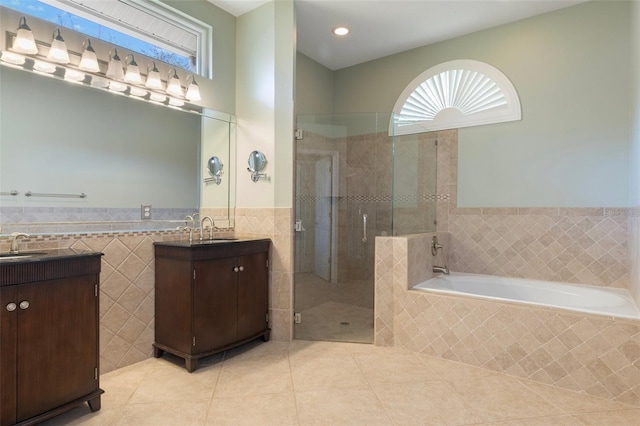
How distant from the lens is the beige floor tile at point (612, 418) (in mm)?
1755

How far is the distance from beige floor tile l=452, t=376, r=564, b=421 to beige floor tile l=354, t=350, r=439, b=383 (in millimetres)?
236

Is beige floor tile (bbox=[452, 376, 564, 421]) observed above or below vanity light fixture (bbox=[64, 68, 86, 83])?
below

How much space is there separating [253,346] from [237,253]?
80 centimetres

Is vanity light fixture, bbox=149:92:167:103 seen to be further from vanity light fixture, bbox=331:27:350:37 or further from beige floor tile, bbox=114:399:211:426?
beige floor tile, bbox=114:399:211:426

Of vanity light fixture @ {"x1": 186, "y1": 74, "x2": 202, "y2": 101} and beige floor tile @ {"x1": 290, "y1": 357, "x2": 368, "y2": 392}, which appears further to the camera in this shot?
vanity light fixture @ {"x1": 186, "y1": 74, "x2": 202, "y2": 101}

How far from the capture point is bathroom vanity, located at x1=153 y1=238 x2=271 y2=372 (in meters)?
2.30

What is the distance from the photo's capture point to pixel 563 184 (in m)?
2.94

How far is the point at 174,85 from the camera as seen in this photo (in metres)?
2.65

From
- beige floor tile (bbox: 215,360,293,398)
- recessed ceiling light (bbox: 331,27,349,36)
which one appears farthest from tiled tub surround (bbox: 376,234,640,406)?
recessed ceiling light (bbox: 331,27,349,36)

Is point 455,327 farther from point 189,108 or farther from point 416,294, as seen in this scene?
point 189,108

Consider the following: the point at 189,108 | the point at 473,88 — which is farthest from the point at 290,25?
the point at 473,88

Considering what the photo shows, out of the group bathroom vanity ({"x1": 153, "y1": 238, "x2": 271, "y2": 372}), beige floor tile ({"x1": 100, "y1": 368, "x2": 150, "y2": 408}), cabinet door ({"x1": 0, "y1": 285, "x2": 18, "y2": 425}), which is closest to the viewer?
cabinet door ({"x1": 0, "y1": 285, "x2": 18, "y2": 425})

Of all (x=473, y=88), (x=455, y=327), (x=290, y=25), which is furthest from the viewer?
(x=473, y=88)

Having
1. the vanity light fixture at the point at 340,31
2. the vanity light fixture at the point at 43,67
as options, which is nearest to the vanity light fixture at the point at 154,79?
the vanity light fixture at the point at 43,67
